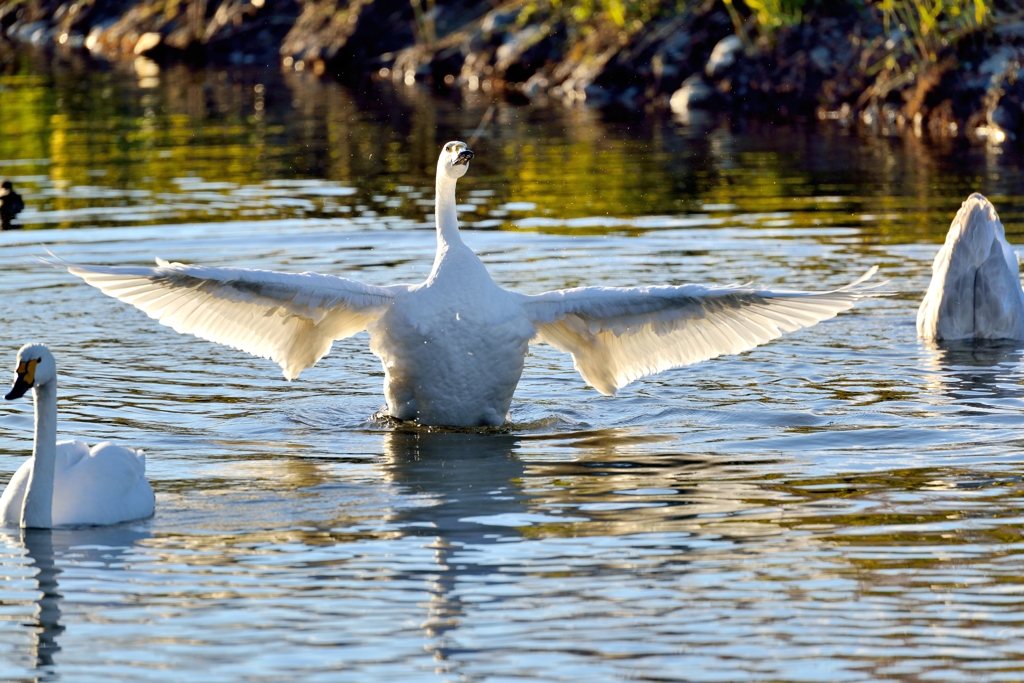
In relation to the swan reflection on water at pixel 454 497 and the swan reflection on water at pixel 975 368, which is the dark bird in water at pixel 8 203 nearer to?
the swan reflection on water at pixel 454 497

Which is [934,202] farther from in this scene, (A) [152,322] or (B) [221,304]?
(B) [221,304]

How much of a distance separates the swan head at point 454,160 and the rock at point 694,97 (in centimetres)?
1861


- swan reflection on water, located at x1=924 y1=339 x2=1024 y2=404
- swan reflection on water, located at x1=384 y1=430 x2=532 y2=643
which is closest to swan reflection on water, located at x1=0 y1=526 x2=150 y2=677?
swan reflection on water, located at x1=384 y1=430 x2=532 y2=643

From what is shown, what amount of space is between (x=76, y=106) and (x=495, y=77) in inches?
332

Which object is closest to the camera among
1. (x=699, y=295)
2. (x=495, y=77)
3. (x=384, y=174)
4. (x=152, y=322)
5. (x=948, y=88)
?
(x=699, y=295)

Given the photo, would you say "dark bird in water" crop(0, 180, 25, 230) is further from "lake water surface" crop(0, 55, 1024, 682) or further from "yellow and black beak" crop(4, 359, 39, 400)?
"yellow and black beak" crop(4, 359, 39, 400)

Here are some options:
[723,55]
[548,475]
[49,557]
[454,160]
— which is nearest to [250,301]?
[454,160]

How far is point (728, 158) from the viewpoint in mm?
21984

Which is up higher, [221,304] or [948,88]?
[948,88]

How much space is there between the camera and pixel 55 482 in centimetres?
809

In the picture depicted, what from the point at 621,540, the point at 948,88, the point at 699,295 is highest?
the point at 948,88

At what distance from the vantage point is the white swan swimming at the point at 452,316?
380 inches

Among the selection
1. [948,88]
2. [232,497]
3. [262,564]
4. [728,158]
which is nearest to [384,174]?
[728,158]

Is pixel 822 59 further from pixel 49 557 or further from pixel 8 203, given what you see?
pixel 49 557
